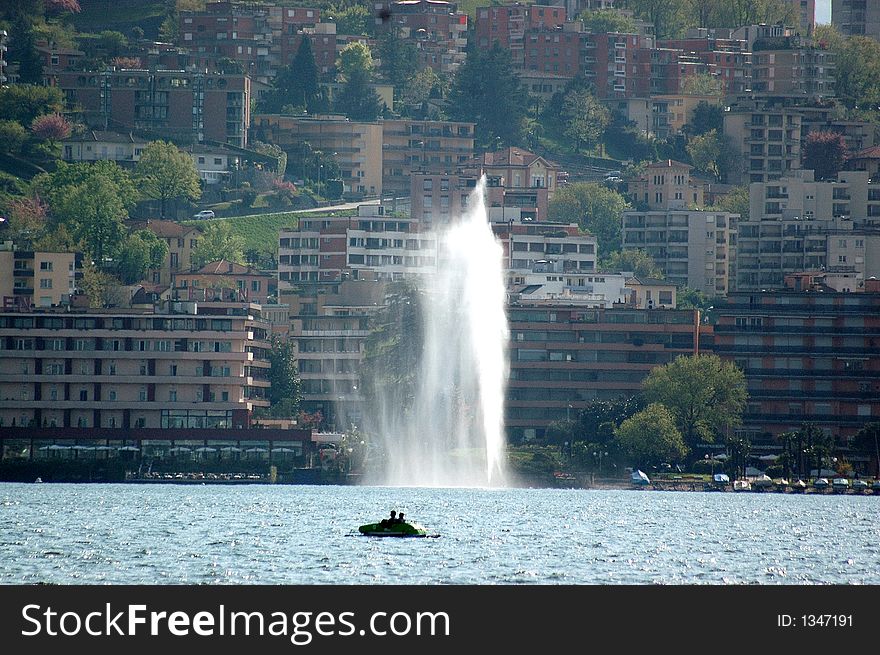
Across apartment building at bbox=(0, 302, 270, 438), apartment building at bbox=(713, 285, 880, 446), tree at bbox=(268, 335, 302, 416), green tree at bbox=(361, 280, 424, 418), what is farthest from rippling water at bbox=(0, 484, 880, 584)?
tree at bbox=(268, 335, 302, 416)

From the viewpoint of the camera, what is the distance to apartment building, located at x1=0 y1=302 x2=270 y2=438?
575 ft

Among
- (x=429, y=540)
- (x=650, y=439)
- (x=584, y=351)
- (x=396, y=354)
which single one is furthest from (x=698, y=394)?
(x=429, y=540)

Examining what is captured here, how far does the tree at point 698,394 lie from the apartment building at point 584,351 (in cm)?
1037

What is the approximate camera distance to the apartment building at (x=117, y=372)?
17538cm

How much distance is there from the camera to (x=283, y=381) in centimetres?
18988

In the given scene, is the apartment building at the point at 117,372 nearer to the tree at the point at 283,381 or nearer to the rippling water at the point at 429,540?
the tree at the point at 283,381

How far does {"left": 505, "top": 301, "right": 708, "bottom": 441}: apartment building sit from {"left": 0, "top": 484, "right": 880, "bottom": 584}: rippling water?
32430mm

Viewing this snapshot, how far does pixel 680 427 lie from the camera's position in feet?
577

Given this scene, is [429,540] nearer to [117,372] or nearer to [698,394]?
[698,394]

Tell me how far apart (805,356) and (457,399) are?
3160 centimetres

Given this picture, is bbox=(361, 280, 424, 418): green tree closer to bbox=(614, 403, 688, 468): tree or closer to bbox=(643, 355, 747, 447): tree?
bbox=(614, 403, 688, 468): tree

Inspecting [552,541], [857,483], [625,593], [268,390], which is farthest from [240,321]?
[625,593]

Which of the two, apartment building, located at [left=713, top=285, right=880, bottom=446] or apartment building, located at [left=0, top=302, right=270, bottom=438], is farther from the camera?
apartment building, located at [left=713, top=285, right=880, bottom=446]

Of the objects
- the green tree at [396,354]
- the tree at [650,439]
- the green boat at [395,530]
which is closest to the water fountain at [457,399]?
the green tree at [396,354]
